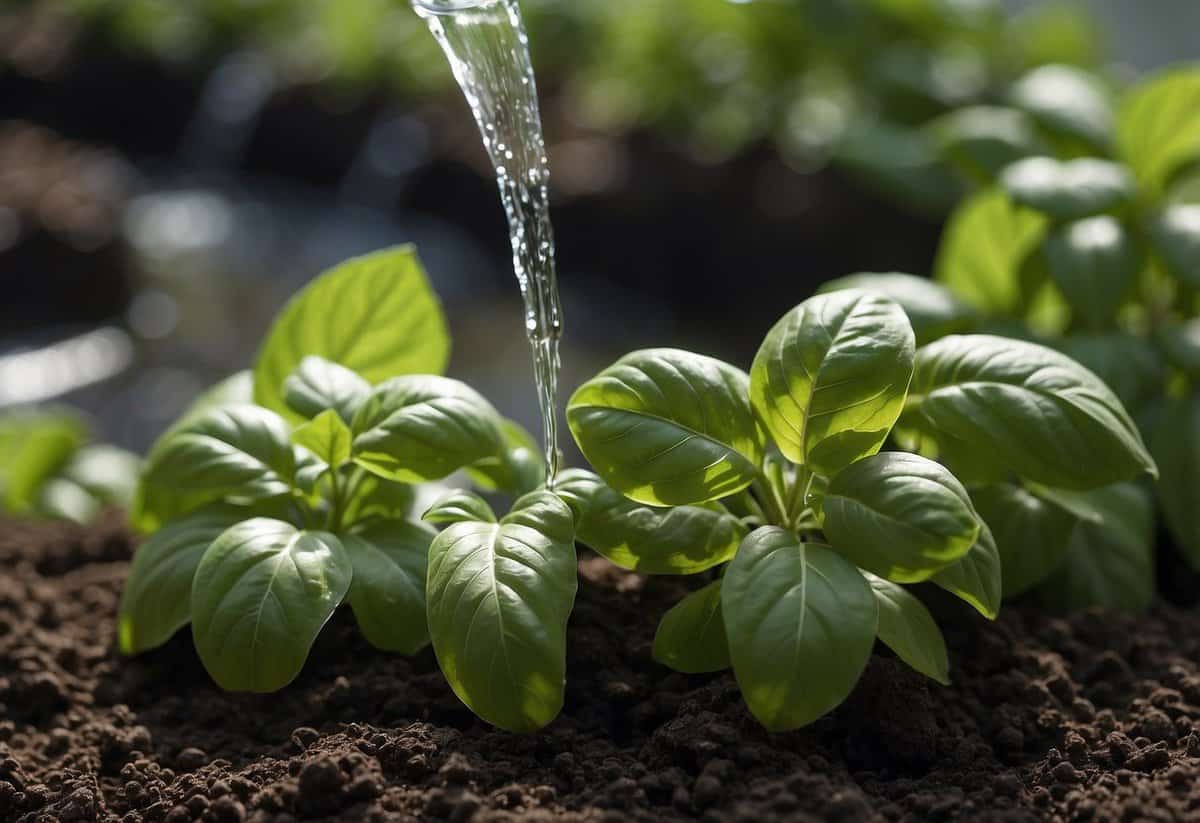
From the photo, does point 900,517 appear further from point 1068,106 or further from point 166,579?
point 1068,106

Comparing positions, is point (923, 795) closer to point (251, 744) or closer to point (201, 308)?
point (251, 744)

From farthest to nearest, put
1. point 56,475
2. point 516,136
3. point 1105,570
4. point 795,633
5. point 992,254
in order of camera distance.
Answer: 1. point 56,475
2. point 992,254
3. point 1105,570
4. point 516,136
5. point 795,633

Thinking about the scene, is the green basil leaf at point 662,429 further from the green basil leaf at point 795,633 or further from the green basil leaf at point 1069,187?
the green basil leaf at point 1069,187

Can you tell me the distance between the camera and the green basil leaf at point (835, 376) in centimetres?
115

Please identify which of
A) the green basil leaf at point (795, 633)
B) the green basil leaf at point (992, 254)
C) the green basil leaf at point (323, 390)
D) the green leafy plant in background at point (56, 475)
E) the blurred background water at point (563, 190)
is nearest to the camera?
the green basil leaf at point (795, 633)

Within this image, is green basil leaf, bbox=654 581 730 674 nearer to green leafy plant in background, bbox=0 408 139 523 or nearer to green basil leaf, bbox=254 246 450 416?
green basil leaf, bbox=254 246 450 416

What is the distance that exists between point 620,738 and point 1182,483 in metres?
0.85

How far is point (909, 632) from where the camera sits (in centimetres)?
114

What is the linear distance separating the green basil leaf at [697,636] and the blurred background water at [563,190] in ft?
5.00

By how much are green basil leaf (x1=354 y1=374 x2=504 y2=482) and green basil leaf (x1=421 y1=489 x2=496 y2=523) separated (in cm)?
5

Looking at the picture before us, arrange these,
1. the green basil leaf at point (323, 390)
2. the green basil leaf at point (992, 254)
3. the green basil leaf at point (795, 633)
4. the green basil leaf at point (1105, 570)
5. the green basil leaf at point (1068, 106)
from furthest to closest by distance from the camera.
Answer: the green basil leaf at point (1068, 106), the green basil leaf at point (992, 254), the green basil leaf at point (1105, 570), the green basil leaf at point (323, 390), the green basil leaf at point (795, 633)

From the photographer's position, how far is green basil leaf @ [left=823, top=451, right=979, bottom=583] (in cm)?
105

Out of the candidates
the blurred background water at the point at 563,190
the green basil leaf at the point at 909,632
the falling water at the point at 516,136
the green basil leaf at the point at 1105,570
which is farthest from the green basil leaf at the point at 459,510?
the blurred background water at the point at 563,190

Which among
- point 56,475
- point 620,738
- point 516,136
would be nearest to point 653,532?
point 620,738
